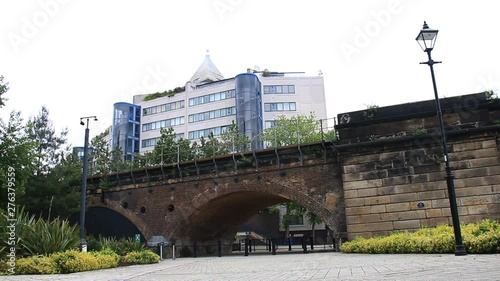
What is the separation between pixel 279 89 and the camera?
64125 millimetres

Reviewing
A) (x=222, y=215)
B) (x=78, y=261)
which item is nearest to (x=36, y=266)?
(x=78, y=261)

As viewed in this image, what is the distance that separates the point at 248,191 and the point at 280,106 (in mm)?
42190

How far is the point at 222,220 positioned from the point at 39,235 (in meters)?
14.7

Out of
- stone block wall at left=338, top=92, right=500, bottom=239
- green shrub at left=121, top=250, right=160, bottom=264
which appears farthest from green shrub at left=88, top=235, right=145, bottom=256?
stone block wall at left=338, top=92, right=500, bottom=239

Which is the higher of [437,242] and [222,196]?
[222,196]

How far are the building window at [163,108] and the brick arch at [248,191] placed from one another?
146ft

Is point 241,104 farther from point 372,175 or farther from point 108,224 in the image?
point 372,175

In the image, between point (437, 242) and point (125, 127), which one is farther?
point (125, 127)

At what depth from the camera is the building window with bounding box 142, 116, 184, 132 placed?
217 ft

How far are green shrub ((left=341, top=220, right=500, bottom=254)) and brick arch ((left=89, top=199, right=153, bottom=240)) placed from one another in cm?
1248

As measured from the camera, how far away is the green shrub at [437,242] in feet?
36.2

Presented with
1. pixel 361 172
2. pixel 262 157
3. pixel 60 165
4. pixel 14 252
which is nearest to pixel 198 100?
pixel 60 165

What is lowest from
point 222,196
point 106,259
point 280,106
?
point 106,259

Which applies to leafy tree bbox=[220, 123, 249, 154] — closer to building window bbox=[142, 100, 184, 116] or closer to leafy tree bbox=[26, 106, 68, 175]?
leafy tree bbox=[26, 106, 68, 175]
